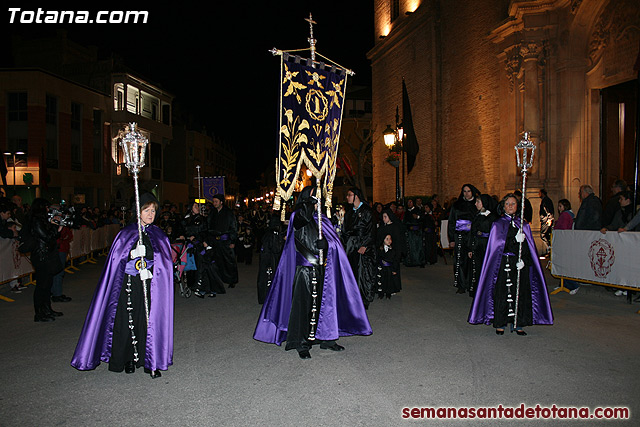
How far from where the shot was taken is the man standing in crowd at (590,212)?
10.2 metres

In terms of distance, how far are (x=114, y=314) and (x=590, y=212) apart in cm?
913

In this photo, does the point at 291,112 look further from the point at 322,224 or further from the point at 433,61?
the point at 433,61

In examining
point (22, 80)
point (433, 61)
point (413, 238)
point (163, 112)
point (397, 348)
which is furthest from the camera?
point (163, 112)

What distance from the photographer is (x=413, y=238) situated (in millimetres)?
15008

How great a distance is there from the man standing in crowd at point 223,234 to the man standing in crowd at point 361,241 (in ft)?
9.61

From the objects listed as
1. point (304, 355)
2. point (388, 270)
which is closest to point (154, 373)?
point (304, 355)

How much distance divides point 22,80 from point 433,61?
23205 millimetres

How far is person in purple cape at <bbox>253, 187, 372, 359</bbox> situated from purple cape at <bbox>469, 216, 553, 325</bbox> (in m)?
1.75

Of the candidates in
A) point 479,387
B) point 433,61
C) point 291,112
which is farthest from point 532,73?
point 479,387

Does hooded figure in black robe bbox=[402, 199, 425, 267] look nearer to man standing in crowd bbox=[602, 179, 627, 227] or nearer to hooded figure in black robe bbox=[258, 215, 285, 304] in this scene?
man standing in crowd bbox=[602, 179, 627, 227]

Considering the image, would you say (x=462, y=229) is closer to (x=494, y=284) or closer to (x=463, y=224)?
(x=463, y=224)

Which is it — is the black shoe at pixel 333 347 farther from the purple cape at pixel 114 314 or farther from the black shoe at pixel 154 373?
the black shoe at pixel 154 373

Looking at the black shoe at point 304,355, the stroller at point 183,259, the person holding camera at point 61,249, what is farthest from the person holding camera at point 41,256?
the black shoe at point 304,355

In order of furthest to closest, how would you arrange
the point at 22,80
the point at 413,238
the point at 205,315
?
the point at 22,80
the point at 413,238
the point at 205,315
